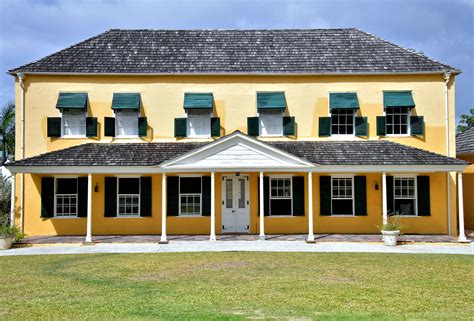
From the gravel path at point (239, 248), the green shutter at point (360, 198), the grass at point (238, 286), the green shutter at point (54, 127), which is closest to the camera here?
the grass at point (238, 286)

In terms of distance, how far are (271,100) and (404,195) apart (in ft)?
23.9

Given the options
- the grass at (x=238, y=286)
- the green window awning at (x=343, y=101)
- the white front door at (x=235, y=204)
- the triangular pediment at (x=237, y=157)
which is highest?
the green window awning at (x=343, y=101)

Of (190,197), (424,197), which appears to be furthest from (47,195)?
(424,197)

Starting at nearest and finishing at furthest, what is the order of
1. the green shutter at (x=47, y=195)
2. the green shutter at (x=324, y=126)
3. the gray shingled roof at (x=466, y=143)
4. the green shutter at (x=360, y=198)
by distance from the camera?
the green shutter at (x=47, y=195) < the green shutter at (x=360, y=198) < the green shutter at (x=324, y=126) < the gray shingled roof at (x=466, y=143)

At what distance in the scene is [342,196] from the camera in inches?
789

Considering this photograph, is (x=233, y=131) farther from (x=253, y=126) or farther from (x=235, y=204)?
(x=235, y=204)

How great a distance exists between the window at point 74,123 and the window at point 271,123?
8044 mm

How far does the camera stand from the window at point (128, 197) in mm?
19953

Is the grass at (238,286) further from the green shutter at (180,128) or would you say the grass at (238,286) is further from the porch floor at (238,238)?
the green shutter at (180,128)

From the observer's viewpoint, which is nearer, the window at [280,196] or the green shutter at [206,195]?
the green shutter at [206,195]

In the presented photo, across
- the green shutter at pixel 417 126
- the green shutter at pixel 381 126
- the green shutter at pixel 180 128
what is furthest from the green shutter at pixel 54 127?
the green shutter at pixel 417 126

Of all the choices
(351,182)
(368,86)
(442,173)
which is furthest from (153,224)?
(442,173)

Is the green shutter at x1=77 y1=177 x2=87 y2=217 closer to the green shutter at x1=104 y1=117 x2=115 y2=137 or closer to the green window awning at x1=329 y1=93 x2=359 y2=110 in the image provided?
the green shutter at x1=104 y1=117 x2=115 y2=137

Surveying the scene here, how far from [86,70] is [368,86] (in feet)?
42.0
